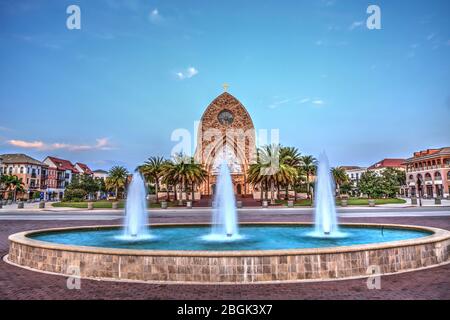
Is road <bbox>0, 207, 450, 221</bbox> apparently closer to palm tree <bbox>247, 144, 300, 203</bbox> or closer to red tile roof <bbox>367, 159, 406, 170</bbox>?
palm tree <bbox>247, 144, 300, 203</bbox>

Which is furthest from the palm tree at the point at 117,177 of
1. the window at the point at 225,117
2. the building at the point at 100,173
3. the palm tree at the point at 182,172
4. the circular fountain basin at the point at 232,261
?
the building at the point at 100,173

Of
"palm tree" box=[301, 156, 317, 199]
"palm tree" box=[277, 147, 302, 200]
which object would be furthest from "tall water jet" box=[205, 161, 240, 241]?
"palm tree" box=[301, 156, 317, 199]

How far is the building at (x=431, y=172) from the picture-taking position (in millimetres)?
67125

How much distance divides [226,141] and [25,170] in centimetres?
4767

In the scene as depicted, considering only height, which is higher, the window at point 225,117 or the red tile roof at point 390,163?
the window at point 225,117

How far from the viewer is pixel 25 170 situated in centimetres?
7725

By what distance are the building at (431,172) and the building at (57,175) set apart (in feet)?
282

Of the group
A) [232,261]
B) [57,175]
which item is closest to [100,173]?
[57,175]

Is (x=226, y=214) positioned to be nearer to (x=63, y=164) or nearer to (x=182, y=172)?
(x=182, y=172)

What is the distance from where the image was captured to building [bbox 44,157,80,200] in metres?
88.0

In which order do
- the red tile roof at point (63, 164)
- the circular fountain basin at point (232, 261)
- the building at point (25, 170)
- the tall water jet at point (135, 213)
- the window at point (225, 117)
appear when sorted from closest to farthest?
the circular fountain basin at point (232, 261) < the tall water jet at point (135, 213) < the window at point (225, 117) < the building at point (25, 170) < the red tile roof at point (63, 164)
